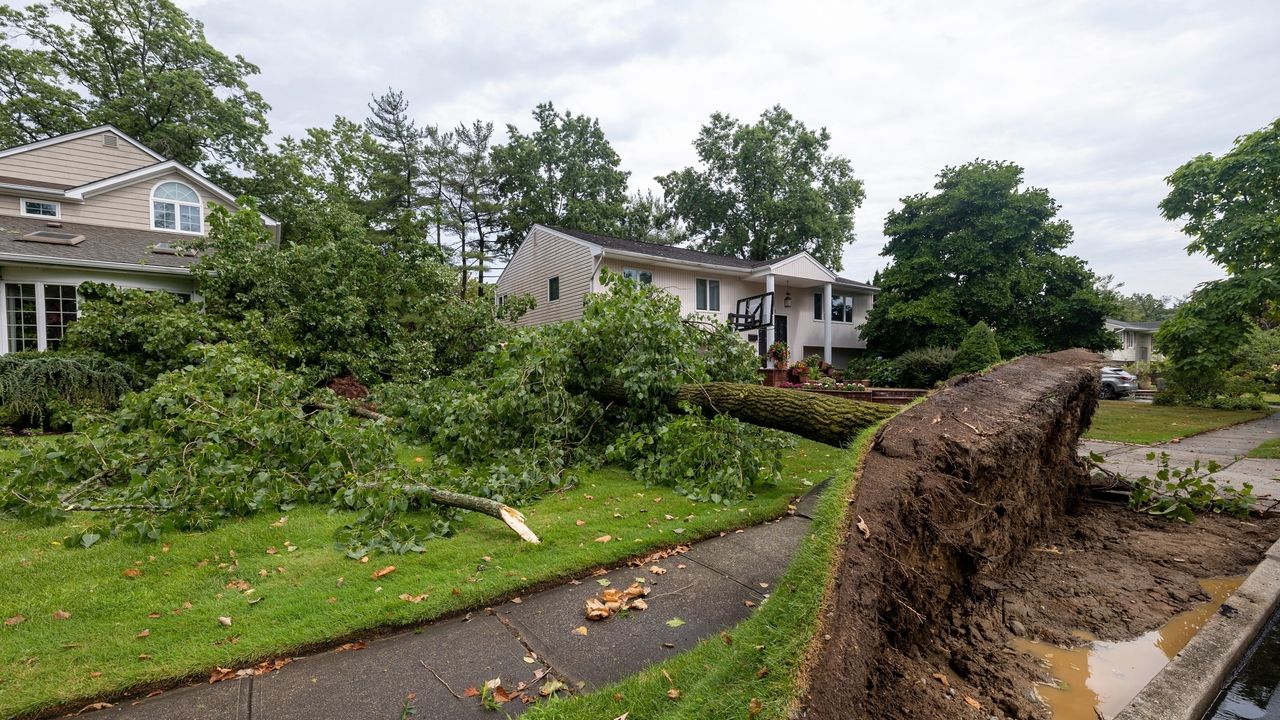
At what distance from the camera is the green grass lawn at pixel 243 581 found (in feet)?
6.43

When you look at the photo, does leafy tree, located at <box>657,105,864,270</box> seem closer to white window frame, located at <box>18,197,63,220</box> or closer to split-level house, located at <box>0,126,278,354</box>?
split-level house, located at <box>0,126,278,354</box>

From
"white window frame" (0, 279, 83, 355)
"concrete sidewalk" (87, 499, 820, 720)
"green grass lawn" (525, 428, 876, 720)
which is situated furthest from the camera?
"white window frame" (0, 279, 83, 355)

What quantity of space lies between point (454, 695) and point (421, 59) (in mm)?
15566

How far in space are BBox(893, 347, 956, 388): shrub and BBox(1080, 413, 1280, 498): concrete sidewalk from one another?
562 cm

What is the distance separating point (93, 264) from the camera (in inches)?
384

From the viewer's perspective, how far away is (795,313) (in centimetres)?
1898

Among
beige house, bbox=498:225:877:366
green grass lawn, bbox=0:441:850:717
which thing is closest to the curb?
green grass lawn, bbox=0:441:850:717

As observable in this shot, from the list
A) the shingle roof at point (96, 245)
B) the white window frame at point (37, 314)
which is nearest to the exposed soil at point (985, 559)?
the shingle roof at point (96, 245)

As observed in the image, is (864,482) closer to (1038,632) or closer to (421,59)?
(1038,632)

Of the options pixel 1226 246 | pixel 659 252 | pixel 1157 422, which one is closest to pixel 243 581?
pixel 659 252

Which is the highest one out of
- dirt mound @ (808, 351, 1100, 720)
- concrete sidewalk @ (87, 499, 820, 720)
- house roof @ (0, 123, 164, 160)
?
house roof @ (0, 123, 164, 160)

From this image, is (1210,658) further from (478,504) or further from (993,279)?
(993,279)

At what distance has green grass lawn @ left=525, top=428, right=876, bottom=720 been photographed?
1273mm

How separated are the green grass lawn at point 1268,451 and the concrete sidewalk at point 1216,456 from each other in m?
0.12
